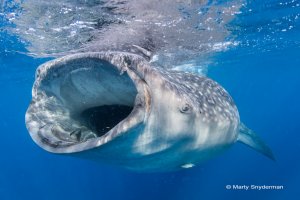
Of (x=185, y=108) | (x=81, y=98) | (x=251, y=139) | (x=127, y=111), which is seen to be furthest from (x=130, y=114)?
(x=251, y=139)

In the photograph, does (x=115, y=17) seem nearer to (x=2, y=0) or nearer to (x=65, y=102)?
(x=2, y=0)

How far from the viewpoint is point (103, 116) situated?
4199 millimetres

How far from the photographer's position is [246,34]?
38.8ft

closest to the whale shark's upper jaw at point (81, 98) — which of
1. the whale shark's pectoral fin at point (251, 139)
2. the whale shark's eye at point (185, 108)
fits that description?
the whale shark's eye at point (185, 108)

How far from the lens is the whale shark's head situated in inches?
101

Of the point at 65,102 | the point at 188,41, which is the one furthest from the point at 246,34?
the point at 65,102

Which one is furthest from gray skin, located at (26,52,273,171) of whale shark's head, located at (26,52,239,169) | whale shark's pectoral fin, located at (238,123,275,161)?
whale shark's pectoral fin, located at (238,123,275,161)

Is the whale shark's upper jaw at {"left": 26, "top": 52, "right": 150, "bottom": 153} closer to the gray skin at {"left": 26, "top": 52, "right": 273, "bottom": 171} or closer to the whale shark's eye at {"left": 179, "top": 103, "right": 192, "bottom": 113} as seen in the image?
the gray skin at {"left": 26, "top": 52, "right": 273, "bottom": 171}

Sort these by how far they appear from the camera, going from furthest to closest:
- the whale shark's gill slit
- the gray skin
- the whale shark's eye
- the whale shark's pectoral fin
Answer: the whale shark's pectoral fin → the whale shark's gill slit → the whale shark's eye → the gray skin

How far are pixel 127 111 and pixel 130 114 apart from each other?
1.70 meters

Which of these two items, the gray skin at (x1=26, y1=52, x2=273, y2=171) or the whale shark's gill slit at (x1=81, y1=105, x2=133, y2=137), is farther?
the whale shark's gill slit at (x1=81, y1=105, x2=133, y2=137)

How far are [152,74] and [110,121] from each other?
1783 mm

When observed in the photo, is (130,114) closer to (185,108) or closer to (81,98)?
(185,108)

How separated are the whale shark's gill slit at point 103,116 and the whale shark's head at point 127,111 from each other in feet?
0.04
